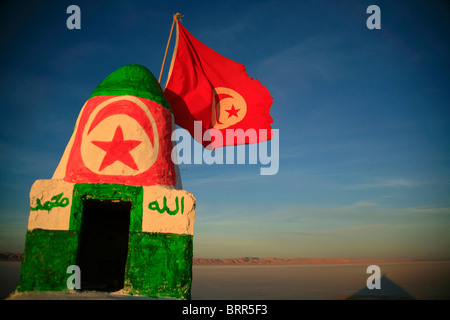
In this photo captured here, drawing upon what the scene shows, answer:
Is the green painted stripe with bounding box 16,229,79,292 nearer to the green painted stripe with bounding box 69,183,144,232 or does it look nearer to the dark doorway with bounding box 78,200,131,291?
the green painted stripe with bounding box 69,183,144,232

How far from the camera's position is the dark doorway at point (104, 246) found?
814 centimetres

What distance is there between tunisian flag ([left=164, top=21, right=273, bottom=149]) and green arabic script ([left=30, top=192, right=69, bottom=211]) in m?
3.50

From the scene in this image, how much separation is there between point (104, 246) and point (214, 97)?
501 centimetres

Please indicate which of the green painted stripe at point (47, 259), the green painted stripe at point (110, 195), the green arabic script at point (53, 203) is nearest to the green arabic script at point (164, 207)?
the green painted stripe at point (110, 195)

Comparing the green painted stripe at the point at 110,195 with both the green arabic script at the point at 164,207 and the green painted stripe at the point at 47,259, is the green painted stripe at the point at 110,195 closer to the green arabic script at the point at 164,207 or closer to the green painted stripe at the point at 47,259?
the green arabic script at the point at 164,207

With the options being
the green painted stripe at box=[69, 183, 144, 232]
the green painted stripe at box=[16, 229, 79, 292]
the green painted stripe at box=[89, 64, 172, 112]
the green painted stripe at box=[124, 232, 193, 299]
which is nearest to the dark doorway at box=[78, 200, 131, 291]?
the green painted stripe at box=[69, 183, 144, 232]

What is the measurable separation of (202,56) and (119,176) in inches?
190

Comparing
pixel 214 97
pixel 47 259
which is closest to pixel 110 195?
pixel 47 259

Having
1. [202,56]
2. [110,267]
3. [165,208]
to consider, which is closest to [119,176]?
[165,208]

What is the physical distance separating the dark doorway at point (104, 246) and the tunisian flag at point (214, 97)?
9.90 ft

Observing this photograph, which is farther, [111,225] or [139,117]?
[111,225]

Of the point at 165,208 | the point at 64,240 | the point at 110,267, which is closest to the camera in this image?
the point at 64,240

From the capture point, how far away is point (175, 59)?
875 centimetres
